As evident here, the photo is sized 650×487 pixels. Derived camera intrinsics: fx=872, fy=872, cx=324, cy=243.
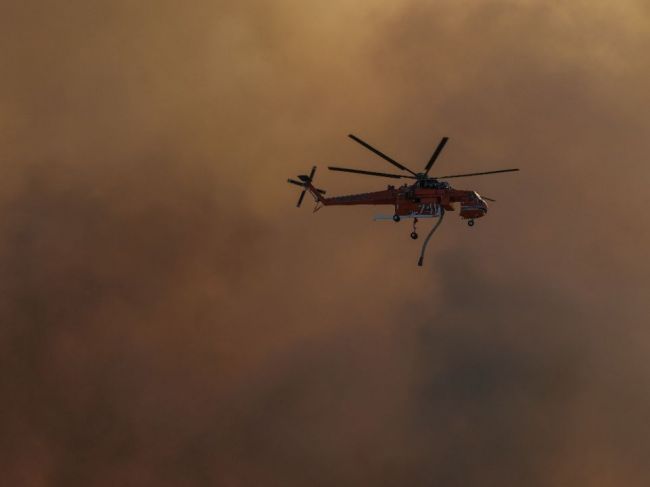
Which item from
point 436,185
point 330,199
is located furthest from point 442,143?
point 330,199

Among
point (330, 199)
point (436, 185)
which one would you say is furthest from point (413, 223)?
point (330, 199)

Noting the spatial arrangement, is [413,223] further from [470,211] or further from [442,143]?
[442,143]

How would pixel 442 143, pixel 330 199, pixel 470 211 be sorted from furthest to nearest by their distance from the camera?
pixel 330 199 → pixel 470 211 → pixel 442 143

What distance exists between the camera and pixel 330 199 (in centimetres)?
12850

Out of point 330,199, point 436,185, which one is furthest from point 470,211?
point 330,199

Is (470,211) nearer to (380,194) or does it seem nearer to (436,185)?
(436,185)

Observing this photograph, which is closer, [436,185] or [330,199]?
[436,185]

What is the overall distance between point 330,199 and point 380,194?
9812mm

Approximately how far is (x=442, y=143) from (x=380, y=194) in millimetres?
21908

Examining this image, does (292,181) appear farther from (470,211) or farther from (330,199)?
(470,211)

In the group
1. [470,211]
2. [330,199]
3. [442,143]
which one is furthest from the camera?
[330,199]

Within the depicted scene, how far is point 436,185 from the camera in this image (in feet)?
386

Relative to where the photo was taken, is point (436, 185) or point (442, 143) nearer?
point (442, 143)

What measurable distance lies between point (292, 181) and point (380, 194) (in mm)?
14510
